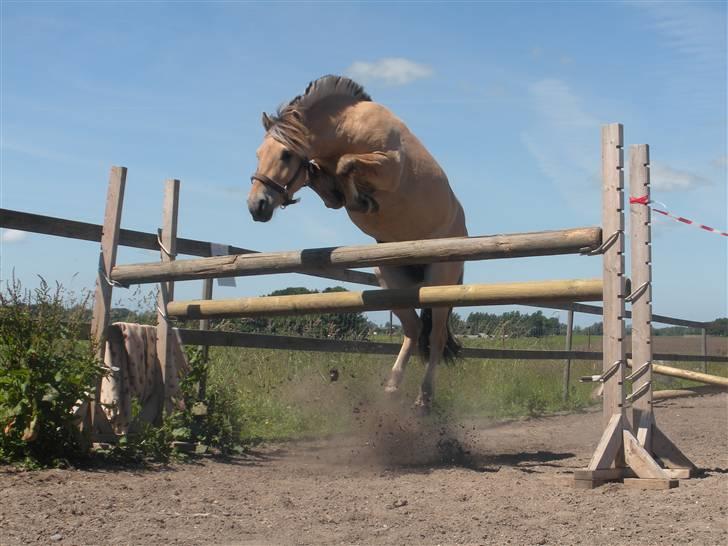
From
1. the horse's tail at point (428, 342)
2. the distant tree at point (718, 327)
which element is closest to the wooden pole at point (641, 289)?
the horse's tail at point (428, 342)

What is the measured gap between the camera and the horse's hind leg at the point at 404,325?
224 inches

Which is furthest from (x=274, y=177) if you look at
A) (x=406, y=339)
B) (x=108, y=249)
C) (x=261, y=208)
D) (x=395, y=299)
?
(x=406, y=339)

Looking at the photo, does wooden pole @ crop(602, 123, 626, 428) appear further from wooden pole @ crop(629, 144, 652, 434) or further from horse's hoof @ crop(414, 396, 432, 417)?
horse's hoof @ crop(414, 396, 432, 417)

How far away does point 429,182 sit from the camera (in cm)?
548

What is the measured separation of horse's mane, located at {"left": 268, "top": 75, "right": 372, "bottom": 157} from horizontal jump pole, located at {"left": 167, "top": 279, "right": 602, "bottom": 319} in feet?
2.93

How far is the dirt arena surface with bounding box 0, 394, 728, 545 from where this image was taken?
2941 mm

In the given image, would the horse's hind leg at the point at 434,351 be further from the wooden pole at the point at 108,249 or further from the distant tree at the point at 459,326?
the distant tree at the point at 459,326

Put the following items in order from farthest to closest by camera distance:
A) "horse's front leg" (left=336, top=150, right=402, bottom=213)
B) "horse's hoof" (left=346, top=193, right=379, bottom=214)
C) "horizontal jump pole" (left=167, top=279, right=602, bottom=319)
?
"horse's hoof" (left=346, top=193, right=379, bottom=214), "horse's front leg" (left=336, top=150, right=402, bottom=213), "horizontal jump pole" (left=167, top=279, right=602, bottom=319)

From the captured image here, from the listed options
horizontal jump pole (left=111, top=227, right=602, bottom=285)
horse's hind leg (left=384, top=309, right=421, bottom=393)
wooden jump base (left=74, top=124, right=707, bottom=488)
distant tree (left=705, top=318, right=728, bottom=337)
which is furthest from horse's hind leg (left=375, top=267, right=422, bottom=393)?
distant tree (left=705, top=318, right=728, bottom=337)

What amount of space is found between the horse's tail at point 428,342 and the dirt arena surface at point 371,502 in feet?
2.65

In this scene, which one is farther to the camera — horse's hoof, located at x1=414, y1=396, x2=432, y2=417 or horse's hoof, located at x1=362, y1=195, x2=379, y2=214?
horse's hoof, located at x1=414, y1=396, x2=432, y2=417

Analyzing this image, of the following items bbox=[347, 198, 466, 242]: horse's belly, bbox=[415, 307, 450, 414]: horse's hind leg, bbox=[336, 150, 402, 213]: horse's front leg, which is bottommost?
bbox=[415, 307, 450, 414]: horse's hind leg

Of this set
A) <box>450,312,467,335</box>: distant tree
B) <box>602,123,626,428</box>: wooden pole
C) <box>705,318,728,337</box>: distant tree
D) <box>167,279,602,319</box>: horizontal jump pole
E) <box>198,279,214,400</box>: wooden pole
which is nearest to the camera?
<box>602,123,626,428</box>: wooden pole

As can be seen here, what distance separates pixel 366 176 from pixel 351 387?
6.39ft
